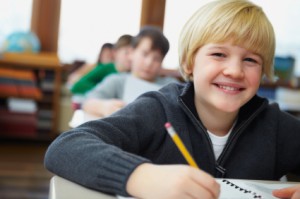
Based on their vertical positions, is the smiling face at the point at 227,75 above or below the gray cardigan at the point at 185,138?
above

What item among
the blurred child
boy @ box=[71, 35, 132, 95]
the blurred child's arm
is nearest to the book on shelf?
the blurred child

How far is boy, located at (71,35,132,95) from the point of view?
9.41ft

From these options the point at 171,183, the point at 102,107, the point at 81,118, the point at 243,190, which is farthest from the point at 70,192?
the point at 102,107

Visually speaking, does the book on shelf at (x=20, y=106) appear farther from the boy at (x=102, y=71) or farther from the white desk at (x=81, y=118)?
the white desk at (x=81, y=118)

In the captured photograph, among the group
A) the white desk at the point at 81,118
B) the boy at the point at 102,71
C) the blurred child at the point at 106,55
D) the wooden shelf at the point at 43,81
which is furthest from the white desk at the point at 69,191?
the wooden shelf at the point at 43,81

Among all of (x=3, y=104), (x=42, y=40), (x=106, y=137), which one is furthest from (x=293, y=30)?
(x=106, y=137)

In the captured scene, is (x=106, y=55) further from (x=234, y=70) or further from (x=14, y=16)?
(x=234, y=70)

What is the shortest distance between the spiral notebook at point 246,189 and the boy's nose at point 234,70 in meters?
0.24

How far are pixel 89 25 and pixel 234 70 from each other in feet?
14.8

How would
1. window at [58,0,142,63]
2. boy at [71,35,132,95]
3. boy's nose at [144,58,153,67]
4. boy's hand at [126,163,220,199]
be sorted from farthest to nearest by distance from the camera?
window at [58,0,142,63] → boy at [71,35,132,95] → boy's nose at [144,58,153,67] → boy's hand at [126,163,220,199]

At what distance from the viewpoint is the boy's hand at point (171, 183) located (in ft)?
2.36

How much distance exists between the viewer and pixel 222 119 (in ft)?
4.05

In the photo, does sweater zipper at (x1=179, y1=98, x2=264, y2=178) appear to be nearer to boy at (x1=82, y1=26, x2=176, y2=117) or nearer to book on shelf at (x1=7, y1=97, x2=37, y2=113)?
boy at (x1=82, y1=26, x2=176, y2=117)

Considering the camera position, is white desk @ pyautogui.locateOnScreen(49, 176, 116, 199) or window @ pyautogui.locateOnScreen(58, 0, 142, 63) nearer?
white desk @ pyautogui.locateOnScreen(49, 176, 116, 199)
